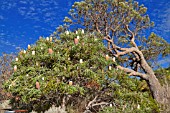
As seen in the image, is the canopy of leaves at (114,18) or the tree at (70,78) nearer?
the tree at (70,78)

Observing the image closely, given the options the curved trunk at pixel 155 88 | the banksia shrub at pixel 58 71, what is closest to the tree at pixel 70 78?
the banksia shrub at pixel 58 71

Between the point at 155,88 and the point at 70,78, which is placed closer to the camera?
the point at 70,78

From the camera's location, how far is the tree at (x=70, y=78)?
19.3 ft

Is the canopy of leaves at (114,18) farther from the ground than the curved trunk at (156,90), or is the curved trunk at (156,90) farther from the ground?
the canopy of leaves at (114,18)

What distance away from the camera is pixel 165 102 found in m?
8.82

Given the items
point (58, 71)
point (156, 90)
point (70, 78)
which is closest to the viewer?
point (58, 71)

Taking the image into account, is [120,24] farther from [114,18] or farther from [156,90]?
[156,90]

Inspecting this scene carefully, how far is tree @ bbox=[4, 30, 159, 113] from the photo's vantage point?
232 inches

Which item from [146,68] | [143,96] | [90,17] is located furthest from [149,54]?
[143,96]

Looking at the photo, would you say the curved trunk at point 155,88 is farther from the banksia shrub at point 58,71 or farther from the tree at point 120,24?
the banksia shrub at point 58,71

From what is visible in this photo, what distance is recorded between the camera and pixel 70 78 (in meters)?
6.18

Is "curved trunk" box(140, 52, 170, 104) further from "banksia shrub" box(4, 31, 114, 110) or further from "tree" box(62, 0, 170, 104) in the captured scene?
"banksia shrub" box(4, 31, 114, 110)

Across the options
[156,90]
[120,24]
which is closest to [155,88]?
[156,90]

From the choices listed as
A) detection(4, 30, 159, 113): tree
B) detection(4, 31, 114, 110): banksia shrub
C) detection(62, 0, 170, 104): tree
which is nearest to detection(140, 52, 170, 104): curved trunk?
detection(62, 0, 170, 104): tree
